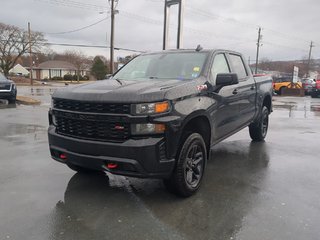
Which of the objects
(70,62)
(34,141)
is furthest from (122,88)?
(70,62)

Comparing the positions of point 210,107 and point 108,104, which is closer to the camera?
point 108,104

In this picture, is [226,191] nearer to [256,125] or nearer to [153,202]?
[153,202]

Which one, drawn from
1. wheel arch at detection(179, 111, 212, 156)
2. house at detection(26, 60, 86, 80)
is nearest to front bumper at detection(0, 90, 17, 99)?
wheel arch at detection(179, 111, 212, 156)

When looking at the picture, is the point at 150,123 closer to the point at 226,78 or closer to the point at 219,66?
the point at 226,78

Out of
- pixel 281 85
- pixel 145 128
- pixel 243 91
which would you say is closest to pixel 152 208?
pixel 145 128

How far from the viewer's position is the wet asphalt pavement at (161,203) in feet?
10.2

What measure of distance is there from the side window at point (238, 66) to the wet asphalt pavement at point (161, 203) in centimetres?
157

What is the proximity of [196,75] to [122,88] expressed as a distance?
124cm

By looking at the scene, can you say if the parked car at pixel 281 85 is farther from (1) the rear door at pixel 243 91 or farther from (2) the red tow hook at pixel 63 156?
→ (2) the red tow hook at pixel 63 156

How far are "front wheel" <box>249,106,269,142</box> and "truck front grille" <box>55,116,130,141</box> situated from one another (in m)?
4.37

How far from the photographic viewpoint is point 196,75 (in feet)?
14.4

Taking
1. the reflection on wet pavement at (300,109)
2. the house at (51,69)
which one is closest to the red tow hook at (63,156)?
the reflection on wet pavement at (300,109)

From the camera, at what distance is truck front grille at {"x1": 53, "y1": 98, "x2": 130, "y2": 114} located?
3371 mm

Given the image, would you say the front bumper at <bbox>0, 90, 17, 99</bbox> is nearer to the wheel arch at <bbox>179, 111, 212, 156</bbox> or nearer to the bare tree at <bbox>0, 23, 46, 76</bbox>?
the wheel arch at <bbox>179, 111, 212, 156</bbox>
